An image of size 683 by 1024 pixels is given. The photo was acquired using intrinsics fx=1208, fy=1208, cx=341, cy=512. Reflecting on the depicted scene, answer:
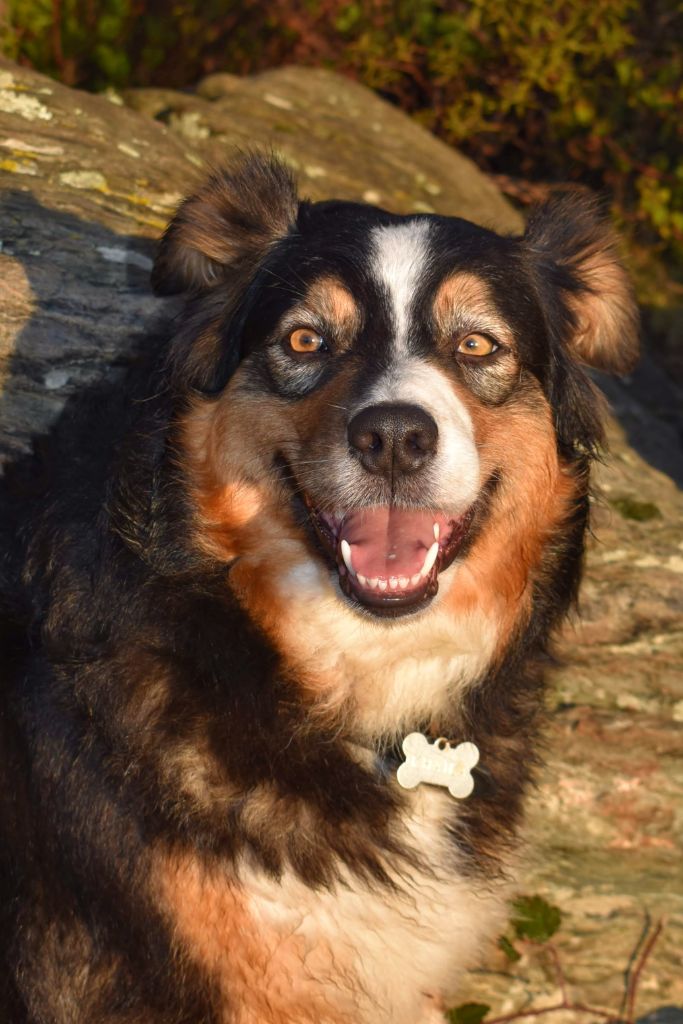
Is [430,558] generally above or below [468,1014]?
above

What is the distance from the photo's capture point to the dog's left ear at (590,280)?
3.83m

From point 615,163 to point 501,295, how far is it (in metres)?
5.67

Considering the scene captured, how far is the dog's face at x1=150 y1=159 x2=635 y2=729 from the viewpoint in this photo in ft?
10.3

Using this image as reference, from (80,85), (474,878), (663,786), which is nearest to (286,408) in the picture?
(474,878)

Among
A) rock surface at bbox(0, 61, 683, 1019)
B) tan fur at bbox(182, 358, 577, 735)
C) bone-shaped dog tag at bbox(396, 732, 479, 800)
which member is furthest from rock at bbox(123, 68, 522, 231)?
bone-shaped dog tag at bbox(396, 732, 479, 800)

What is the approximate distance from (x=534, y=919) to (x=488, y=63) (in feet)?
20.0

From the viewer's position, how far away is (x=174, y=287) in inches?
151

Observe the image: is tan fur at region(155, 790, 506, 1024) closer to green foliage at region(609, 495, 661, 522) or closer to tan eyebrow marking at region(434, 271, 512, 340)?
tan eyebrow marking at region(434, 271, 512, 340)

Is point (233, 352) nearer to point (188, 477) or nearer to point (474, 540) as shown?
point (188, 477)

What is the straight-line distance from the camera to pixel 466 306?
10.9 ft

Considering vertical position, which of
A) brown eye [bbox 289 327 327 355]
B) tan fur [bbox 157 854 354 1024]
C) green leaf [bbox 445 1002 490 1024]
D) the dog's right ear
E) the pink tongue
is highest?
the dog's right ear

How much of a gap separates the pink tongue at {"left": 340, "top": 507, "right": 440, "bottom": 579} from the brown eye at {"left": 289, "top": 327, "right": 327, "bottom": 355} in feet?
1.57

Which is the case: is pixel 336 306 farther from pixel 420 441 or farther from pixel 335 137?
pixel 335 137

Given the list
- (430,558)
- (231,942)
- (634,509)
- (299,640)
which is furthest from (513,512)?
(634,509)
